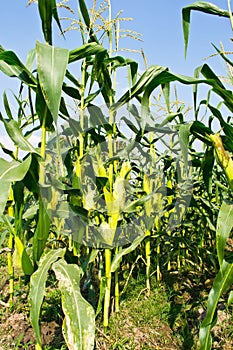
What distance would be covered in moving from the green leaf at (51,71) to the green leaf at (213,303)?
0.93 m

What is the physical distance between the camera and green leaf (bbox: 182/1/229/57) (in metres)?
1.68

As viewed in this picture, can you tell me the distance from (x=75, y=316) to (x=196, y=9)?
4.68 ft

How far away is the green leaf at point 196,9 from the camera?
1681mm

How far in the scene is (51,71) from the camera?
1.25 metres

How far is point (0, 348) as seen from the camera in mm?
2018

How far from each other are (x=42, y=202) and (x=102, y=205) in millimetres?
732

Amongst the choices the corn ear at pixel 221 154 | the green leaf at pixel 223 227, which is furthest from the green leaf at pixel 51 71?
the green leaf at pixel 223 227

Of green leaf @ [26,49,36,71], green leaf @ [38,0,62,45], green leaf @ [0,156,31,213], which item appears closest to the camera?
green leaf @ [0,156,31,213]

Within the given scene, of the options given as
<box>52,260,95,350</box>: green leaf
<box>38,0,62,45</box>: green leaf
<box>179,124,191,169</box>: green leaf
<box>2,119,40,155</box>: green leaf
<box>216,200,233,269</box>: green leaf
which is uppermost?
<box>38,0,62,45</box>: green leaf

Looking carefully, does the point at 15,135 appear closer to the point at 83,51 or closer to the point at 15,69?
the point at 15,69

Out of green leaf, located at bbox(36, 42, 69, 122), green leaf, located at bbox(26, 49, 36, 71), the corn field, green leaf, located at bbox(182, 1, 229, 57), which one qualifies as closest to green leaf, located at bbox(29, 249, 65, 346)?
the corn field

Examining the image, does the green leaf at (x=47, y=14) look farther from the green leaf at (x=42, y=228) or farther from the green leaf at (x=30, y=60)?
the green leaf at (x=42, y=228)

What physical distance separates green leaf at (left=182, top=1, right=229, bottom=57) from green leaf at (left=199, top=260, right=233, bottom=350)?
3.24ft

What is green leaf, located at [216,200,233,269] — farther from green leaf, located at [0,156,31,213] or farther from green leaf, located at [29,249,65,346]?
green leaf, located at [0,156,31,213]
